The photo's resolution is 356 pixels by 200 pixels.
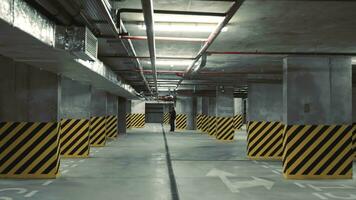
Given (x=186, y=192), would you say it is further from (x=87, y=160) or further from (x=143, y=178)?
(x=87, y=160)

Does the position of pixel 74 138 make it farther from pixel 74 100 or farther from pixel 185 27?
pixel 185 27

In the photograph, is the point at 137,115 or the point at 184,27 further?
the point at 137,115

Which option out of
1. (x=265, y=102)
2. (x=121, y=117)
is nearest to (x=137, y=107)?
(x=121, y=117)

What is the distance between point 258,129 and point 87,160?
18.5ft

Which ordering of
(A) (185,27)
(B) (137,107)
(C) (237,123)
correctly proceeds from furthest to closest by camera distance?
(B) (137,107) → (C) (237,123) → (A) (185,27)

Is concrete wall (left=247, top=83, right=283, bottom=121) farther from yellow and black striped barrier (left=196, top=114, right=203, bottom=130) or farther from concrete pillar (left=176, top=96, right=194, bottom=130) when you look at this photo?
concrete pillar (left=176, top=96, right=194, bottom=130)

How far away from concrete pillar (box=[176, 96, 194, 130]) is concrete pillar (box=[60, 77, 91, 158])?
19.7 meters

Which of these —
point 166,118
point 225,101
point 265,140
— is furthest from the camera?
point 166,118

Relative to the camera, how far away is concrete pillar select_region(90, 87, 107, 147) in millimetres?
17812

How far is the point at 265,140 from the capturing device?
46.0 ft

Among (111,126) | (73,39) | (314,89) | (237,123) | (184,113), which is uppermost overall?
(73,39)

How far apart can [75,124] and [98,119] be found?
4180 millimetres

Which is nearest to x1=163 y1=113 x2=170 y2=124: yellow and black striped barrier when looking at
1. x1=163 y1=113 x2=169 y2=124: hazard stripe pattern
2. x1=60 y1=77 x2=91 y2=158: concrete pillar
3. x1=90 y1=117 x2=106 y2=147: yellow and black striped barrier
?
x1=163 y1=113 x2=169 y2=124: hazard stripe pattern

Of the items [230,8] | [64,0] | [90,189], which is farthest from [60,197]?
[230,8]
